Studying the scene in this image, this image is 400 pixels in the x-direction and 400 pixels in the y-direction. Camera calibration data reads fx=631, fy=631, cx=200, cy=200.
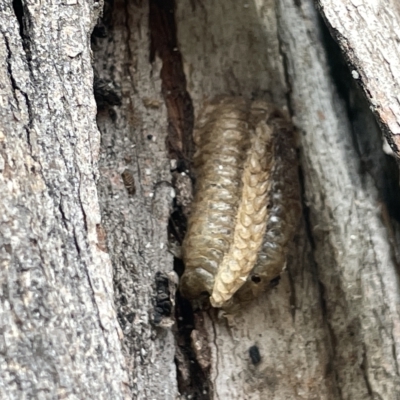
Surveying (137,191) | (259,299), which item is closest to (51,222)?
(137,191)

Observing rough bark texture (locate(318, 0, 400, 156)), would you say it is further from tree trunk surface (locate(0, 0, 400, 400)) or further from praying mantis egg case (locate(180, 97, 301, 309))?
praying mantis egg case (locate(180, 97, 301, 309))

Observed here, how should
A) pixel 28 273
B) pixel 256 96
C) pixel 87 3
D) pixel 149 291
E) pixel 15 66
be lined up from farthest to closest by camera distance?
pixel 256 96 → pixel 149 291 → pixel 87 3 → pixel 15 66 → pixel 28 273

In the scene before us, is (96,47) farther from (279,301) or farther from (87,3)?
(279,301)

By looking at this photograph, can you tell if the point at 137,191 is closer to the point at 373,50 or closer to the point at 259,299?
the point at 259,299

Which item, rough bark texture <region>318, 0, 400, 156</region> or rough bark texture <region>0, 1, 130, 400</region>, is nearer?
rough bark texture <region>0, 1, 130, 400</region>

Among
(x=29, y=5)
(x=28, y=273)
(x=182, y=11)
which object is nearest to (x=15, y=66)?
(x=29, y=5)

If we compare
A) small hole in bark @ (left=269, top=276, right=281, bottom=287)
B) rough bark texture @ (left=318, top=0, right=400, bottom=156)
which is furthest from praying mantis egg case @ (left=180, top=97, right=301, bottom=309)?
rough bark texture @ (left=318, top=0, right=400, bottom=156)
